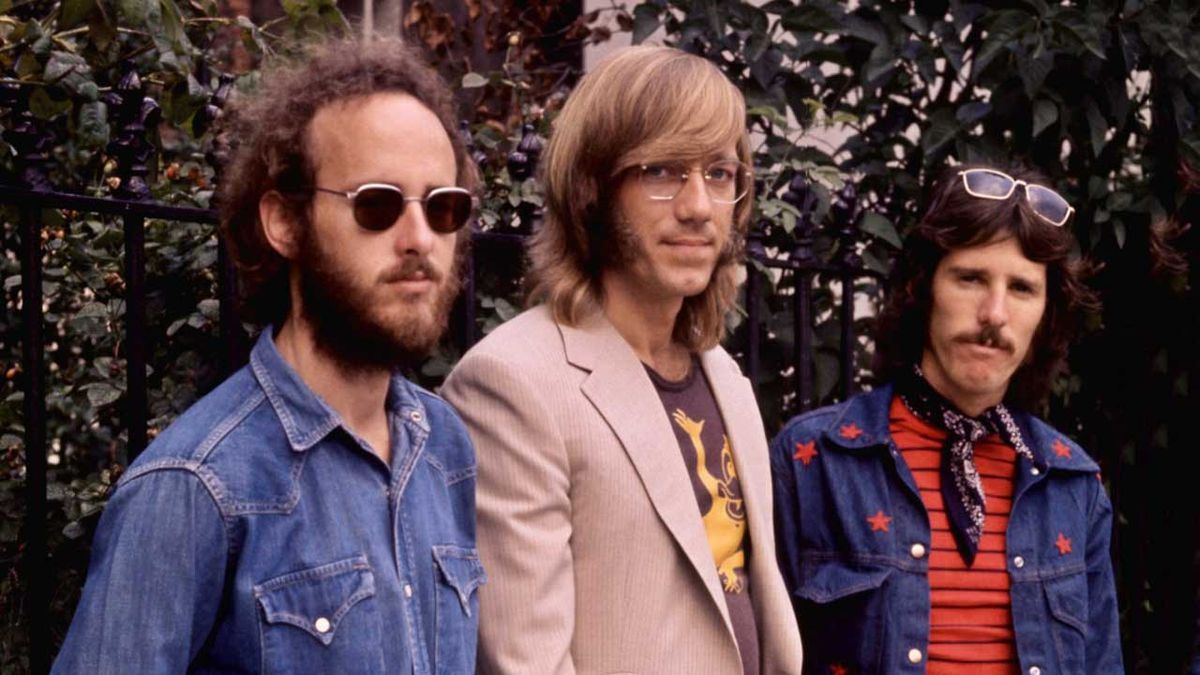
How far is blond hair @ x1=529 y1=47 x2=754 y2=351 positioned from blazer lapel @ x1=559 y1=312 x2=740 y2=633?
3.6 inches

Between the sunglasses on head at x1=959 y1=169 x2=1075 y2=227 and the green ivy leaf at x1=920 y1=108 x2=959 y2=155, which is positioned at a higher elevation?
the green ivy leaf at x1=920 y1=108 x2=959 y2=155

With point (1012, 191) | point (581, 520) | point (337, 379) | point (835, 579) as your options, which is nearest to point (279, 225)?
point (337, 379)

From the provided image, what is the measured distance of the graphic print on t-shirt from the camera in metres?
2.78

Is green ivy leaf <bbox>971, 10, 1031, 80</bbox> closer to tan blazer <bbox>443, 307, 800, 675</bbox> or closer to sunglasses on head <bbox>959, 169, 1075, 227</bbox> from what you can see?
sunglasses on head <bbox>959, 169, 1075, 227</bbox>

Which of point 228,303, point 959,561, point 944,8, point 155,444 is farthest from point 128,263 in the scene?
point 944,8

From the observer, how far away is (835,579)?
318cm

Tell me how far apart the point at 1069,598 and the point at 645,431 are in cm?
114

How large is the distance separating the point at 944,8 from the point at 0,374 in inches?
110

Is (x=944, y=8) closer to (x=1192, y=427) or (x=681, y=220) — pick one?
(x=1192, y=427)

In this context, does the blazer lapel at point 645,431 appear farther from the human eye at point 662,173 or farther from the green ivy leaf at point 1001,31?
the green ivy leaf at point 1001,31

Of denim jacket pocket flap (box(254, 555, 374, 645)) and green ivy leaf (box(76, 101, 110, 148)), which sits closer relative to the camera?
denim jacket pocket flap (box(254, 555, 374, 645))

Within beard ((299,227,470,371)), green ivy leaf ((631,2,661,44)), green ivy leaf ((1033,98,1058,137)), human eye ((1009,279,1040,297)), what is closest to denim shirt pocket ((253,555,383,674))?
beard ((299,227,470,371))

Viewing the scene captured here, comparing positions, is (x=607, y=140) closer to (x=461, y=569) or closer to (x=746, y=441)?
(x=746, y=441)

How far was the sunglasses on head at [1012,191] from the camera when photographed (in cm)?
331
